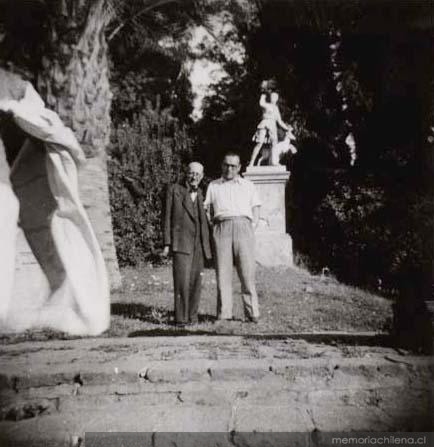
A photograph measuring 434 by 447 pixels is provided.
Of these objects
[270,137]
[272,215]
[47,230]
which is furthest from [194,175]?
[270,137]

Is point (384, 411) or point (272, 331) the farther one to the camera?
point (272, 331)

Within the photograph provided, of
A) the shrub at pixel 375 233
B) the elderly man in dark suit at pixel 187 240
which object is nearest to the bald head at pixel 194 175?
the elderly man in dark suit at pixel 187 240

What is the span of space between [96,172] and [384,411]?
6.34 meters

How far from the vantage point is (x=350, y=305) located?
6.77 metres

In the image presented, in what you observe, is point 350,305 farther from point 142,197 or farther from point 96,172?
point 142,197

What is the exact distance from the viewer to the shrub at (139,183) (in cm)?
1109

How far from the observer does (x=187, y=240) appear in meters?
5.36

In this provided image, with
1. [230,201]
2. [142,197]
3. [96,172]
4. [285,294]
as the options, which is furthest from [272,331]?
[142,197]

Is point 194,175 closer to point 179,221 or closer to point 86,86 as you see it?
point 179,221

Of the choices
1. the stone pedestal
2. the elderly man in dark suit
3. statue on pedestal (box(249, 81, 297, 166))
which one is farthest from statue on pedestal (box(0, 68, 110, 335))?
statue on pedestal (box(249, 81, 297, 166))

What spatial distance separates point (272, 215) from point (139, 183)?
317cm

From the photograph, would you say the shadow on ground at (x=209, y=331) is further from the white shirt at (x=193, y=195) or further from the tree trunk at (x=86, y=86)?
the tree trunk at (x=86, y=86)

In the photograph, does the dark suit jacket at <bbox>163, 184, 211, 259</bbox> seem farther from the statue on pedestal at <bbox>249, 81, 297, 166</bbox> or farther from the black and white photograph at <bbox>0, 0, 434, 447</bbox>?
the statue on pedestal at <bbox>249, 81, 297, 166</bbox>

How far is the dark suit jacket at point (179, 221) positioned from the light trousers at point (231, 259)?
0.65ft
